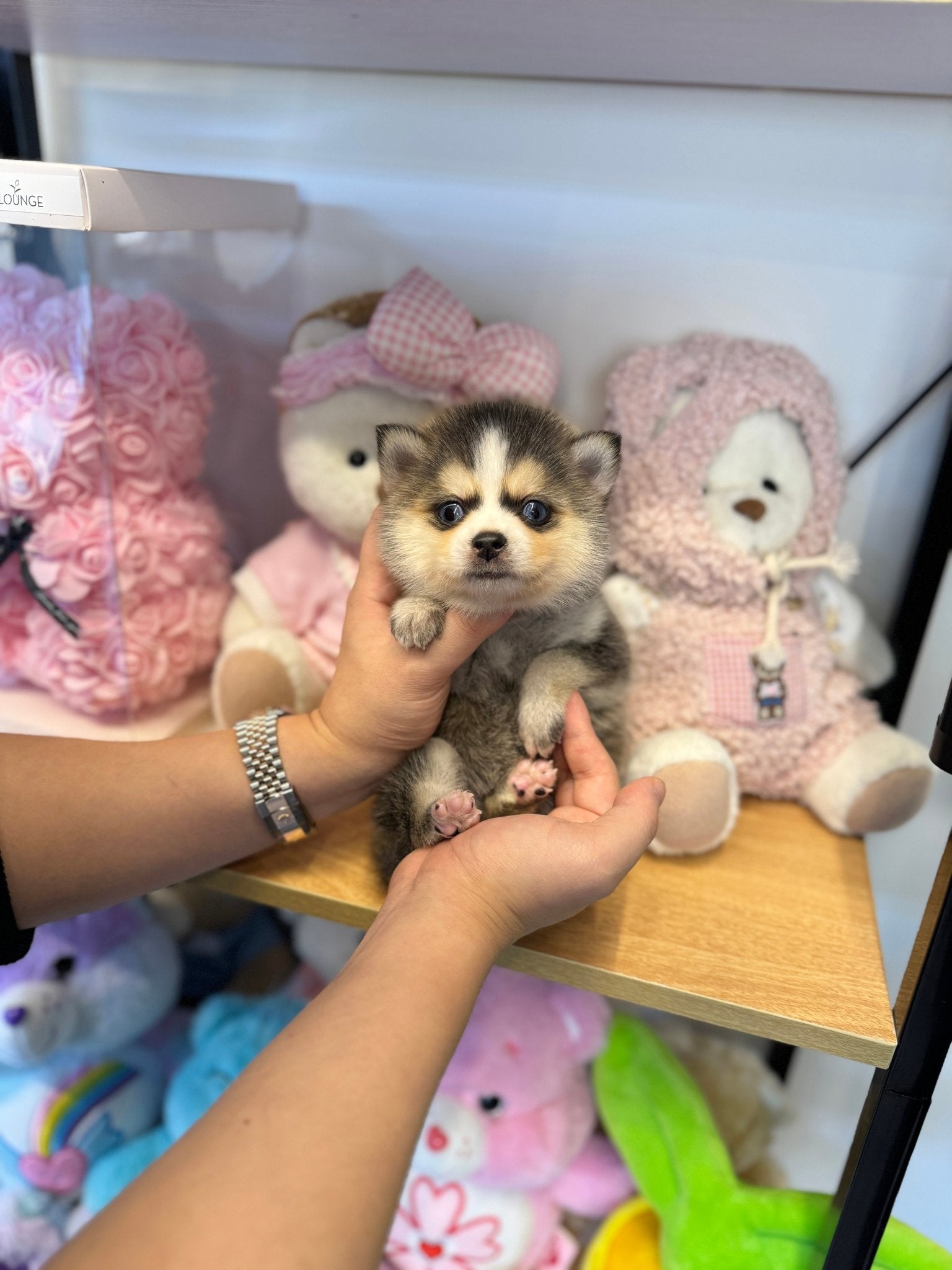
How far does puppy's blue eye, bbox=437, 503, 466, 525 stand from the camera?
2.51 feet

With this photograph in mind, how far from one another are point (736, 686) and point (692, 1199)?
0.58m

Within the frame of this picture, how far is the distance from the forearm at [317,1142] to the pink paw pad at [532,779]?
172 millimetres

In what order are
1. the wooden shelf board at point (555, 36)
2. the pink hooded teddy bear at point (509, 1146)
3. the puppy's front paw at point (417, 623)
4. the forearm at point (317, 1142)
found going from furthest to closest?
1. the pink hooded teddy bear at point (509, 1146)
2. the puppy's front paw at point (417, 623)
3. the wooden shelf board at point (555, 36)
4. the forearm at point (317, 1142)

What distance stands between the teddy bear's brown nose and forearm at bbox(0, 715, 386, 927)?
49 cm

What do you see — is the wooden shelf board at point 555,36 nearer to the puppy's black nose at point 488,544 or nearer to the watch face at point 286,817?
the puppy's black nose at point 488,544

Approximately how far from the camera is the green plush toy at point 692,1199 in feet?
3.09

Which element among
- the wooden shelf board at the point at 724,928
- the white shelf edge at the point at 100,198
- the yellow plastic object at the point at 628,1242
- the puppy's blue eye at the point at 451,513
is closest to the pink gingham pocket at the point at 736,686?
the wooden shelf board at the point at 724,928

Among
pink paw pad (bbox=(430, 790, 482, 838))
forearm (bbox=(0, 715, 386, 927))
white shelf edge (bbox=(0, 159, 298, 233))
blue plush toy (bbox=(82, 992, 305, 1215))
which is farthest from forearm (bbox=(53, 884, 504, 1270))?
white shelf edge (bbox=(0, 159, 298, 233))

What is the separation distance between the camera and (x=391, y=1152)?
21.0 inches

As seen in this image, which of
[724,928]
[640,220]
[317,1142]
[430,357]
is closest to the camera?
[317,1142]

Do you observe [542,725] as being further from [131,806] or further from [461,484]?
[131,806]

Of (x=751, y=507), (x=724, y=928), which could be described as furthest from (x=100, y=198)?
(x=724, y=928)

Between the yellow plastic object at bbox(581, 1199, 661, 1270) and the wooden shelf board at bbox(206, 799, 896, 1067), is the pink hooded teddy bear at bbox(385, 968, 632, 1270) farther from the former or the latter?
the wooden shelf board at bbox(206, 799, 896, 1067)

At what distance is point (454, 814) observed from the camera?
2.44 feet
